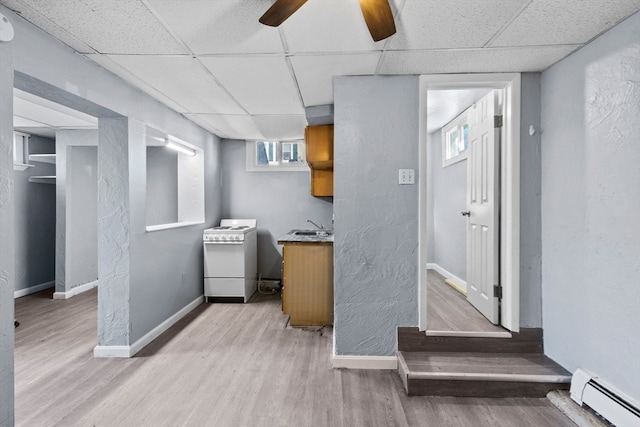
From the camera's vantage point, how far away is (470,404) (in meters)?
1.93

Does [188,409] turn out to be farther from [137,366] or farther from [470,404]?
[470,404]

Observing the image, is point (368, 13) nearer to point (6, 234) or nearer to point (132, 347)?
point (6, 234)

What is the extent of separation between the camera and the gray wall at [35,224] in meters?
4.20

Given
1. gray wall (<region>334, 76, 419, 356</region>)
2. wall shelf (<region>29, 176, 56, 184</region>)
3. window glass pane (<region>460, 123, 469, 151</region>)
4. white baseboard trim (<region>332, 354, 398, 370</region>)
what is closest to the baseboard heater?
gray wall (<region>334, 76, 419, 356</region>)

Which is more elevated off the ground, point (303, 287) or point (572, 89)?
point (572, 89)

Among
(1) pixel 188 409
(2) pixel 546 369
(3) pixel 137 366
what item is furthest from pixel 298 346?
(2) pixel 546 369

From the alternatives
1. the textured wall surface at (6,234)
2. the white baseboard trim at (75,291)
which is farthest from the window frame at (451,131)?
the white baseboard trim at (75,291)

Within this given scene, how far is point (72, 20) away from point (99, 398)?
2.27m

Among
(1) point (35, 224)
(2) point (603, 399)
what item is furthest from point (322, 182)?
(1) point (35, 224)

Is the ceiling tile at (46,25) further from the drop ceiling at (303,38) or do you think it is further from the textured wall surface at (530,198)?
the textured wall surface at (530,198)

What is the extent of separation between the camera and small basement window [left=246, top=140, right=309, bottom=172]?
4.53 meters

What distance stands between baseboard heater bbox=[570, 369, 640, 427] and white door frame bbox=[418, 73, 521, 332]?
469mm

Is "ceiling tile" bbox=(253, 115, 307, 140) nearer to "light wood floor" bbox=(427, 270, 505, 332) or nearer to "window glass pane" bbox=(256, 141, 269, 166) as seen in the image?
"window glass pane" bbox=(256, 141, 269, 166)

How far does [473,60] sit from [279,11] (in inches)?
56.7
